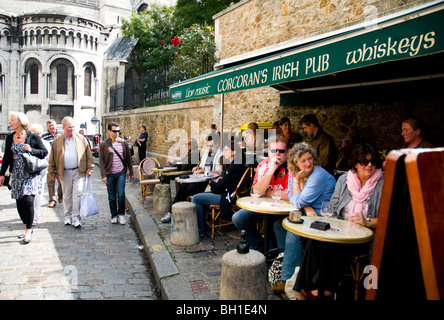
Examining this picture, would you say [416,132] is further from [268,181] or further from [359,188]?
[268,181]

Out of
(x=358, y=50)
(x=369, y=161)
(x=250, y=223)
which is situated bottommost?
(x=250, y=223)

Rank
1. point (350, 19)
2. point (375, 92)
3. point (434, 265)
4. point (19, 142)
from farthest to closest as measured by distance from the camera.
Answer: point (350, 19) < point (375, 92) < point (19, 142) < point (434, 265)

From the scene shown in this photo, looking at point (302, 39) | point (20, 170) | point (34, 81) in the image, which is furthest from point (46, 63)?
point (302, 39)

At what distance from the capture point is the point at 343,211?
332 centimetres

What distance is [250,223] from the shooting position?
4.11 meters

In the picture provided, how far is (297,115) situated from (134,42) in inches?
1037

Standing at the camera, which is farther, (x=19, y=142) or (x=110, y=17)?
(x=110, y=17)

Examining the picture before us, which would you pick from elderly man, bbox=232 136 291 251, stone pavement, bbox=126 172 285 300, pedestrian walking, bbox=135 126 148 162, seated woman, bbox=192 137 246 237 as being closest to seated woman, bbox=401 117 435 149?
elderly man, bbox=232 136 291 251

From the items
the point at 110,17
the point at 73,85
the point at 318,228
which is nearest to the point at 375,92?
the point at 318,228

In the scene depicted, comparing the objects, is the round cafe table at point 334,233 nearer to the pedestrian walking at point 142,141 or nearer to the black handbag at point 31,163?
the black handbag at point 31,163

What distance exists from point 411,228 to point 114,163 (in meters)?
5.52

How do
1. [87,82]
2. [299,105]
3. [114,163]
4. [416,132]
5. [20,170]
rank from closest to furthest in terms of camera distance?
1. [416,132]
2. [20,170]
3. [114,163]
4. [299,105]
5. [87,82]

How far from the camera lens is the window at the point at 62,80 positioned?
3712 cm
